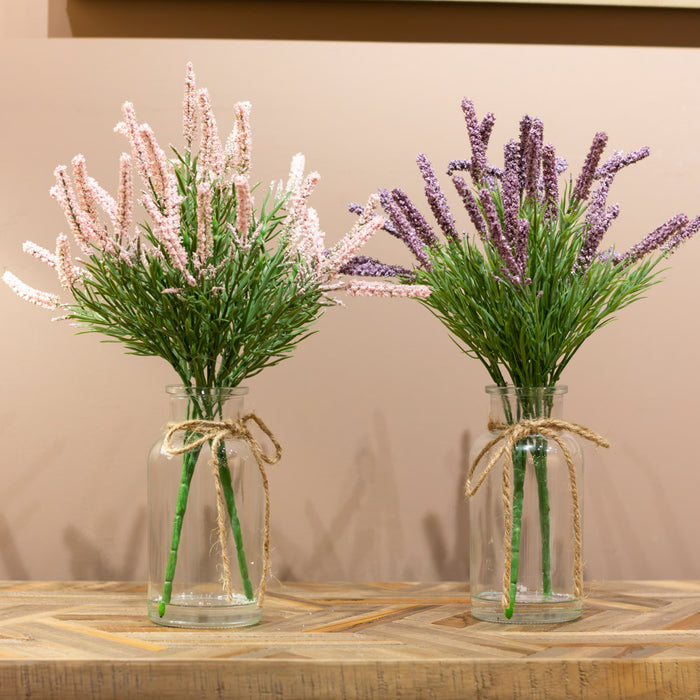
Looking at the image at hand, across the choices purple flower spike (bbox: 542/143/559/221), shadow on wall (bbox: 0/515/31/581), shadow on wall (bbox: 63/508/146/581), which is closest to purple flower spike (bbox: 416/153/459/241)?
purple flower spike (bbox: 542/143/559/221)

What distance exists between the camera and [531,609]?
0.87 m

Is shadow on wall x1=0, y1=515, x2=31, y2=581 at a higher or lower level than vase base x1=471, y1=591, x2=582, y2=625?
higher

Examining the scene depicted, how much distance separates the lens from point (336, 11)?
1.17 metres

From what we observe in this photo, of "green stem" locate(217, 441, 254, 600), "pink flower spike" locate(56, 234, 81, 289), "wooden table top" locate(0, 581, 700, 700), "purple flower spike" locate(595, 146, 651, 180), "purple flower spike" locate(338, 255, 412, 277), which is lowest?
"wooden table top" locate(0, 581, 700, 700)

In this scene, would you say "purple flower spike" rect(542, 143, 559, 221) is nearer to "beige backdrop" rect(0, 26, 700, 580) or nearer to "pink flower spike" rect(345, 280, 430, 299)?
"pink flower spike" rect(345, 280, 430, 299)

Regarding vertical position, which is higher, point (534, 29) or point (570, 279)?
point (534, 29)

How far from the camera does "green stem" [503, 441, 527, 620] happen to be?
0.85 meters

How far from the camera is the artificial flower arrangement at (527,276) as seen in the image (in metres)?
0.86

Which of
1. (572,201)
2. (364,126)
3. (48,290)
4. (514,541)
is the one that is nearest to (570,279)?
(572,201)

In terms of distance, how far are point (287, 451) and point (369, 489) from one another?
13 centimetres

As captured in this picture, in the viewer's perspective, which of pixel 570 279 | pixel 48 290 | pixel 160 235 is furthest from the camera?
pixel 48 290

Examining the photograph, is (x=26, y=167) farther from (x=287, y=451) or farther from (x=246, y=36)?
(x=287, y=451)

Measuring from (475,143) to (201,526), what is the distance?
0.49 meters

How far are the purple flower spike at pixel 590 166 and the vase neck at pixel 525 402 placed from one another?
0.21m
